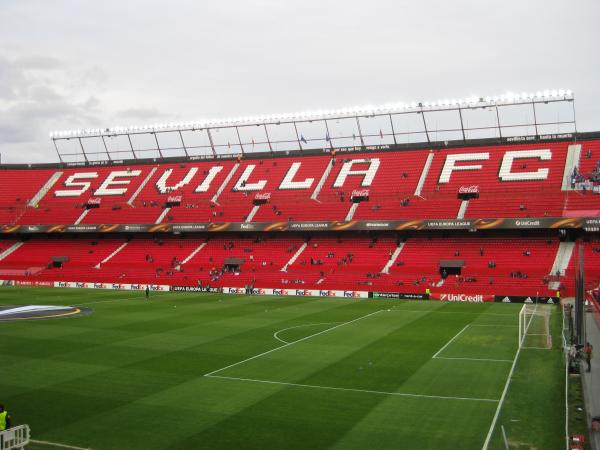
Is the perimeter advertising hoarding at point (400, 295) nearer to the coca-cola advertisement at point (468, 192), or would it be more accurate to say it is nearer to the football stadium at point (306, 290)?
the football stadium at point (306, 290)

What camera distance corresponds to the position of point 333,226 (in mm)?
63188

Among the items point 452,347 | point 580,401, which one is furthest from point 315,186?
point 580,401

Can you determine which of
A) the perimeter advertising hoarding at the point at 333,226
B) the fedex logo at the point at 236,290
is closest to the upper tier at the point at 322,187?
the perimeter advertising hoarding at the point at 333,226

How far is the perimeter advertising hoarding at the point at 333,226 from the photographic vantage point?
54.5 meters

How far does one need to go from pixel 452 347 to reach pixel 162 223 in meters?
48.4

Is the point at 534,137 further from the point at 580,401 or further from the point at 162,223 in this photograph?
the point at 580,401

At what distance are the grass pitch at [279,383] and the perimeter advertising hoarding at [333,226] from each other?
19395mm

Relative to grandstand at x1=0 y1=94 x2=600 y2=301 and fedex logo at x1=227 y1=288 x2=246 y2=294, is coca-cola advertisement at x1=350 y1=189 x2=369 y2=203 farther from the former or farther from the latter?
fedex logo at x1=227 y1=288 x2=246 y2=294

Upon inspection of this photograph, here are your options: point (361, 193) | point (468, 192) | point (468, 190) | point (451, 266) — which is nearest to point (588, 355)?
point (451, 266)

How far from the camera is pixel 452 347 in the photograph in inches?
1124

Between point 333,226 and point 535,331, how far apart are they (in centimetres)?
3178

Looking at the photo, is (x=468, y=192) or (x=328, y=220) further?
(x=328, y=220)

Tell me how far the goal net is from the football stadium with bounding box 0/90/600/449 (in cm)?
26

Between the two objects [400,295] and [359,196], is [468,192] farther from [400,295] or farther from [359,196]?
[400,295]
